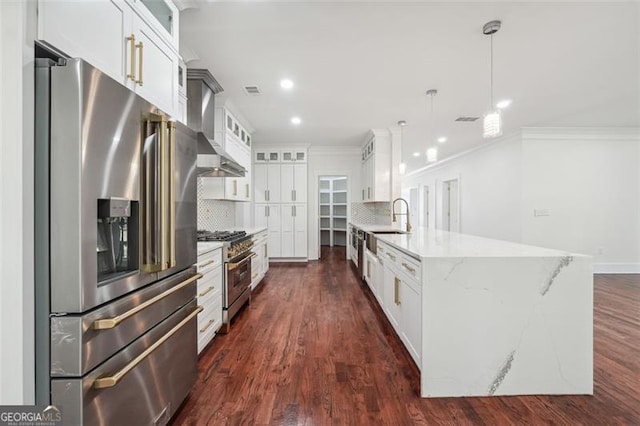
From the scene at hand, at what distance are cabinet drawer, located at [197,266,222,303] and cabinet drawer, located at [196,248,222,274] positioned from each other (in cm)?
4

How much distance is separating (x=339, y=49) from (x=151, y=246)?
2.38 metres

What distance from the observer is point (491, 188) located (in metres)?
6.48

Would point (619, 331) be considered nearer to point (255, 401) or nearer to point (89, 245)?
point (255, 401)

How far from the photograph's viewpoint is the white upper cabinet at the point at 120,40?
1.09 meters

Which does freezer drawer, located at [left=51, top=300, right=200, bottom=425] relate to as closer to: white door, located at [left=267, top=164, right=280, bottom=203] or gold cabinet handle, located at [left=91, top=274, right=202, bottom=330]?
gold cabinet handle, located at [left=91, top=274, right=202, bottom=330]

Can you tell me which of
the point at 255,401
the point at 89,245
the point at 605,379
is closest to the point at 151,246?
the point at 89,245

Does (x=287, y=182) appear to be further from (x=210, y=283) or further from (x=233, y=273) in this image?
(x=210, y=283)

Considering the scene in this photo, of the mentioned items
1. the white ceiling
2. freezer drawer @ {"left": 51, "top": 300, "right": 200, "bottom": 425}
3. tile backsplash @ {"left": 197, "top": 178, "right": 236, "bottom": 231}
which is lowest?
freezer drawer @ {"left": 51, "top": 300, "right": 200, "bottom": 425}

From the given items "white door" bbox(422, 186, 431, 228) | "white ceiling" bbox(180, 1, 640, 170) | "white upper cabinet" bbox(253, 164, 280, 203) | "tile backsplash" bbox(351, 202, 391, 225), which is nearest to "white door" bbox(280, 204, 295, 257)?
"white upper cabinet" bbox(253, 164, 280, 203)

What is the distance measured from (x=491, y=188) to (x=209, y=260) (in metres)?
6.23

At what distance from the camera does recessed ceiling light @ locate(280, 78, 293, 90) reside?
11.3 ft

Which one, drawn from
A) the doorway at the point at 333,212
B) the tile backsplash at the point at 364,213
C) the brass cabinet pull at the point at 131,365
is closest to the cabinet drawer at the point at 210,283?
the brass cabinet pull at the point at 131,365

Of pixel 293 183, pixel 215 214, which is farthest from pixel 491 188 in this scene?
pixel 215 214

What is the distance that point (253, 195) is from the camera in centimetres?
682
